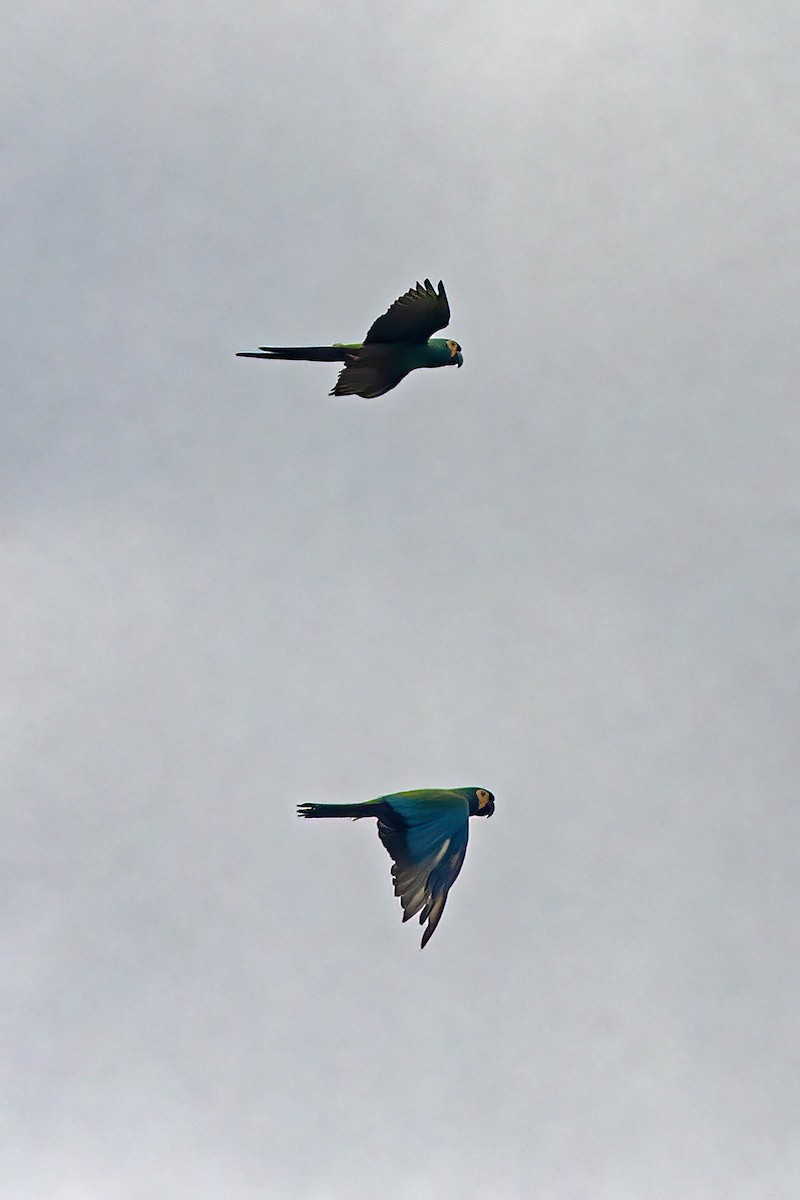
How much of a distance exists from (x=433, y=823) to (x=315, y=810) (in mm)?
2335

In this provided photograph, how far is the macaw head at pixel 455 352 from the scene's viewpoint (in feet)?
88.8

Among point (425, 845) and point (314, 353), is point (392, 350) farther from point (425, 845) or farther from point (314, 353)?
point (425, 845)

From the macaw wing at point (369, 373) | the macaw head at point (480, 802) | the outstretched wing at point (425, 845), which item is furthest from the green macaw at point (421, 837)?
the macaw wing at point (369, 373)

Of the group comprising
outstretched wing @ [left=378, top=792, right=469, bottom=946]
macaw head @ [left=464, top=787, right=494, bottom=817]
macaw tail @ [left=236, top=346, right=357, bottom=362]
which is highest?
macaw tail @ [left=236, top=346, right=357, bottom=362]

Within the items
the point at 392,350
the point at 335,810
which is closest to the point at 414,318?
the point at 392,350

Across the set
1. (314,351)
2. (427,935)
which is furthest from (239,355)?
(427,935)

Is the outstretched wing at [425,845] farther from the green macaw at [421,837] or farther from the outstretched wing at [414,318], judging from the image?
the outstretched wing at [414,318]

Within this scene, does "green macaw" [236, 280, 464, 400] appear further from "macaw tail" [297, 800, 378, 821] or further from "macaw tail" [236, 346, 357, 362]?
"macaw tail" [297, 800, 378, 821]

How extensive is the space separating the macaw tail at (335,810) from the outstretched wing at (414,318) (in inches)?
341

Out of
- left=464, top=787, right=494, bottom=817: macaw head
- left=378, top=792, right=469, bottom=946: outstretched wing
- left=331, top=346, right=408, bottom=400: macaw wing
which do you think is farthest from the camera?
left=464, top=787, right=494, bottom=817: macaw head

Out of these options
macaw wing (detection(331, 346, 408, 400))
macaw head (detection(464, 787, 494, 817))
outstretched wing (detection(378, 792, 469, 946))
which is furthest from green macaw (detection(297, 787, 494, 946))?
macaw wing (detection(331, 346, 408, 400))

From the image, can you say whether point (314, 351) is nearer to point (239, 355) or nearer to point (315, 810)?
point (239, 355)

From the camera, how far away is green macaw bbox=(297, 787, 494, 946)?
25.1 m

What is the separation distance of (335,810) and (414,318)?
30.2 ft
